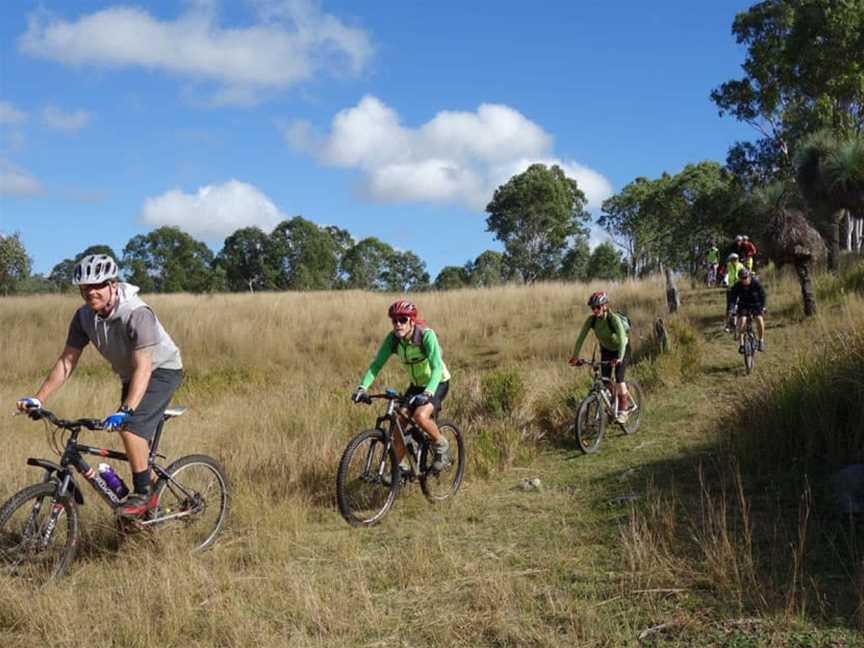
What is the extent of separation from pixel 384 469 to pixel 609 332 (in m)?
4.20

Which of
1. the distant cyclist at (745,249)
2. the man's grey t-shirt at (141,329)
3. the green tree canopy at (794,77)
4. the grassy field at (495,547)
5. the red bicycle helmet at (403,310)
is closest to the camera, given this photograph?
the grassy field at (495,547)

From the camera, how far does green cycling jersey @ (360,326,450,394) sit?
6492 mm

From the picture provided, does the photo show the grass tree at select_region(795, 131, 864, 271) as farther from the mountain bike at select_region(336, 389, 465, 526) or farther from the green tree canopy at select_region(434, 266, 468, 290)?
the green tree canopy at select_region(434, 266, 468, 290)

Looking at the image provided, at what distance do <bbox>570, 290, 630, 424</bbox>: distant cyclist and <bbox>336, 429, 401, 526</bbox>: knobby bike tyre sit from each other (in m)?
3.56

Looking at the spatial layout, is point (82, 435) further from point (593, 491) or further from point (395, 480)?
point (593, 491)

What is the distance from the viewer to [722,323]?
1686 centimetres

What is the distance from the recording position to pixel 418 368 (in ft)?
22.2

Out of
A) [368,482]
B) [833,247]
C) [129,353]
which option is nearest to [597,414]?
[368,482]

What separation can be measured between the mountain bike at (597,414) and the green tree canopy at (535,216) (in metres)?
39.9

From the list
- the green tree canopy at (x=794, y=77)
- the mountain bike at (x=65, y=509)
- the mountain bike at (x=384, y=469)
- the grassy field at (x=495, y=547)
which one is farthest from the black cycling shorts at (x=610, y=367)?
the green tree canopy at (x=794, y=77)

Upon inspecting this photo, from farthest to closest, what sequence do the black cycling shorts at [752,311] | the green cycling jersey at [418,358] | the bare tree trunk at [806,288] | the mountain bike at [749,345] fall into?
the bare tree trunk at [806,288] → the black cycling shorts at [752,311] → the mountain bike at [749,345] → the green cycling jersey at [418,358]

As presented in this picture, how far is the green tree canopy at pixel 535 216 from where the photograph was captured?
48.3m

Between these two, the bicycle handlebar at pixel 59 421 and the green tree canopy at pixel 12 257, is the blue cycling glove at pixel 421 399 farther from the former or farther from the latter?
the green tree canopy at pixel 12 257

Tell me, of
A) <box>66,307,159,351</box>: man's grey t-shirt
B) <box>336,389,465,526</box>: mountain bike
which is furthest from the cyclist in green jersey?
<box>66,307,159,351</box>: man's grey t-shirt
